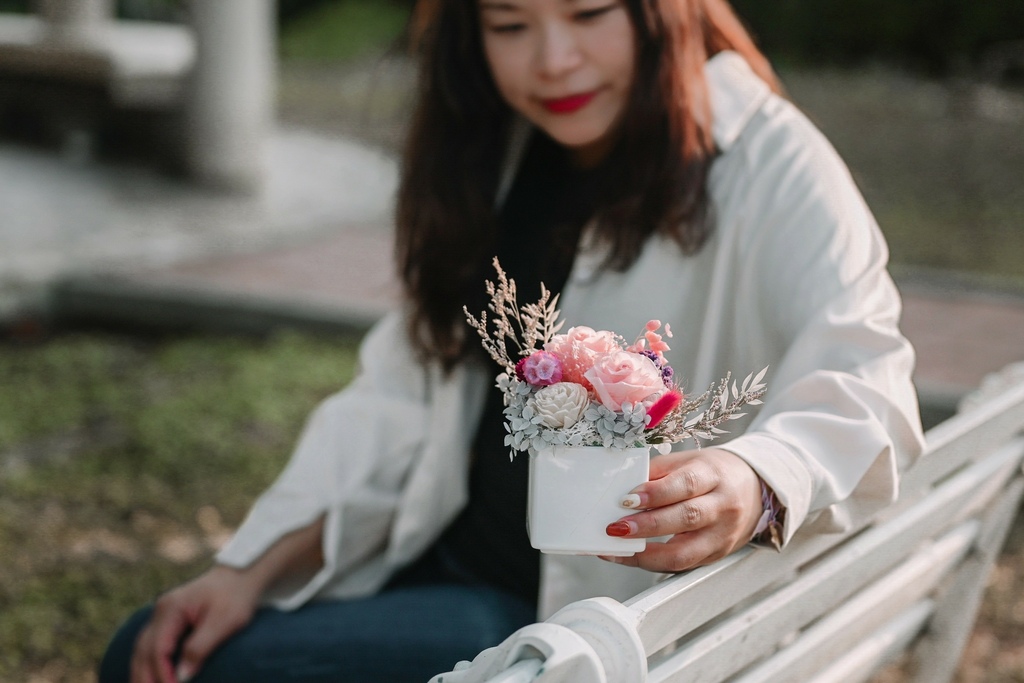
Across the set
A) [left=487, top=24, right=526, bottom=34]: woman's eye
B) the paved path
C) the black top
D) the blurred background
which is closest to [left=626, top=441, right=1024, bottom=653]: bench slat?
the black top

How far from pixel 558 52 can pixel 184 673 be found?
107 cm

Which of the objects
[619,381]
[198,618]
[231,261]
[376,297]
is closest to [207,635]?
[198,618]

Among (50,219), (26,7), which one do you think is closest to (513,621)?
(50,219)

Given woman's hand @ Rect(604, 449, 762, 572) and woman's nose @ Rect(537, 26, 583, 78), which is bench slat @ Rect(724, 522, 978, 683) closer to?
woman's hand @ Rect(604, 449, 762, 572)

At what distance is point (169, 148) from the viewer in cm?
880

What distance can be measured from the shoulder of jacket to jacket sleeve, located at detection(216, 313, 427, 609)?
654 mm

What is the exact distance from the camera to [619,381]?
1.11m

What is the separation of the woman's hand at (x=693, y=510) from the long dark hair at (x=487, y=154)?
1.88 ft

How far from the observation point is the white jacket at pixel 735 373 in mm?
1427

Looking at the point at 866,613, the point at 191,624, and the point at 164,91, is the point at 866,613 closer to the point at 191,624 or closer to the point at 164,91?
the point at 191,624

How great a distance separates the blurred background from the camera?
3.45 meters

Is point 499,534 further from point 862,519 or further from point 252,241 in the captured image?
point 252,241

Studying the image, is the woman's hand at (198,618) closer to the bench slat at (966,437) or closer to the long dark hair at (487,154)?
the long dark hair at (487,154)

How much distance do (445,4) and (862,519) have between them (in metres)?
1.08
